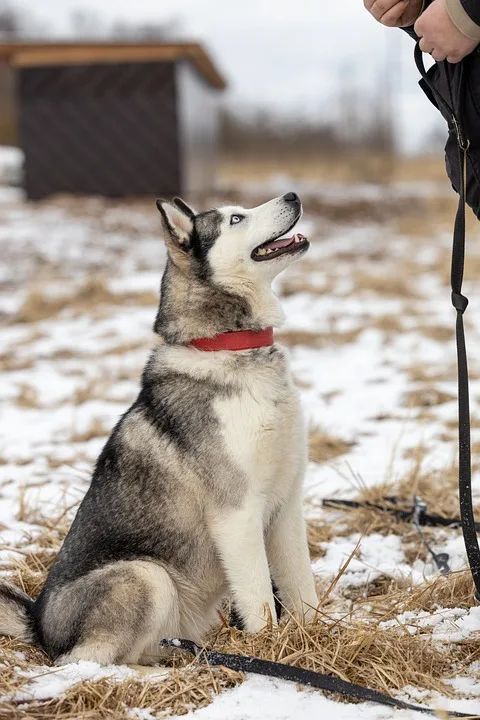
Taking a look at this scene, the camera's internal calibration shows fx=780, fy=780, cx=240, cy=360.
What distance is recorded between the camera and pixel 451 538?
146 inches

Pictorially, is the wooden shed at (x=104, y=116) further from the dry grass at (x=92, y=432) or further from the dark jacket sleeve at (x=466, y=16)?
the dark jacket sleeve at (x=466, y=16)

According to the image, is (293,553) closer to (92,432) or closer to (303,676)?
(303,676)

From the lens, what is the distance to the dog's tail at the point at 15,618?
2.80 metres

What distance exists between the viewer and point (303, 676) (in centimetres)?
235

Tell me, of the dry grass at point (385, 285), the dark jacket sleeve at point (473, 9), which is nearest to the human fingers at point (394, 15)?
the dark jacket sleeve at point (473, 9)

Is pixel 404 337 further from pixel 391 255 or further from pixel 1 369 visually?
pixel 391 255

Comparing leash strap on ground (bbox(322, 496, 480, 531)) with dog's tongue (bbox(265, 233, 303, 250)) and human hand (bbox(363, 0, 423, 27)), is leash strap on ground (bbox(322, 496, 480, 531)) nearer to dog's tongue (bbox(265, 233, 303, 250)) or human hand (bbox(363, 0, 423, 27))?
dog's tongue (bbox(265, 233, 303, 250))

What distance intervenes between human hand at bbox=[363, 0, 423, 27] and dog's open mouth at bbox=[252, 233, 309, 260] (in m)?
0.83

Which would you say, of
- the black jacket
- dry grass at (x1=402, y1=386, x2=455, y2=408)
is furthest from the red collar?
dry grass at (x1=402, y1=386, x2=455, y2=408)

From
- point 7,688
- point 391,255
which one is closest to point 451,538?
point 7,688

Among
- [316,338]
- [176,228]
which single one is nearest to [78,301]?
[316,338]

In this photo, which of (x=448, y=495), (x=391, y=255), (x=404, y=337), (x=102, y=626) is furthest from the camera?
(x=391, y=255)

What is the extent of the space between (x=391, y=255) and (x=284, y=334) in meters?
5.48

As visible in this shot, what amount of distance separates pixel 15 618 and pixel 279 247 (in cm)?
169
